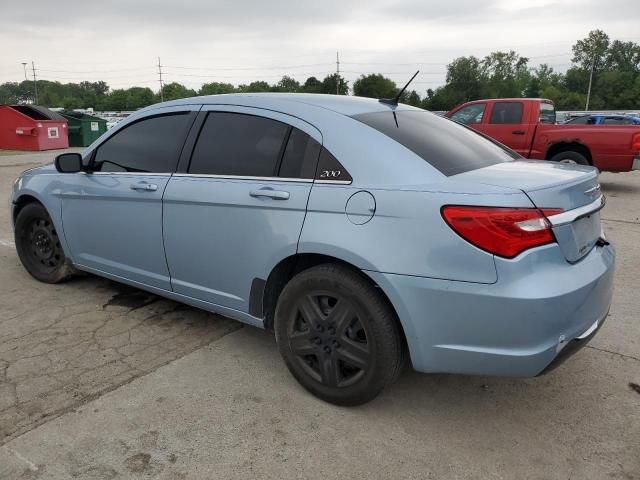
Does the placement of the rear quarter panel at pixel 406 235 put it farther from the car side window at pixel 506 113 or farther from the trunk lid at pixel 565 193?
the car side window at pixel 506 113

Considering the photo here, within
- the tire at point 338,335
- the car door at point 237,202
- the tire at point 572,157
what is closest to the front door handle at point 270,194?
the car door at point 237,202

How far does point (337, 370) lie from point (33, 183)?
3.27 m

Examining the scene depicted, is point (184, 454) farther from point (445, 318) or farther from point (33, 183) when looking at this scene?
point (33, 183)

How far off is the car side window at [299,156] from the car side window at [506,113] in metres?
8.80

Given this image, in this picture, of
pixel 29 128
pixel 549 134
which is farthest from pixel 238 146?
pixel 29 128

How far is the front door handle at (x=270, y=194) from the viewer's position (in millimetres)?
2811

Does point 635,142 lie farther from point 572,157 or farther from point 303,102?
point 303,102

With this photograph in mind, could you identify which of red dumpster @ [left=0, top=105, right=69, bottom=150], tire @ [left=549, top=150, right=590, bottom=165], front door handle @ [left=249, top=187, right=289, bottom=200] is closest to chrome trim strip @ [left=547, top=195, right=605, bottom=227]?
front door handle @ [left=249, top=187, right=289, bottom=200]

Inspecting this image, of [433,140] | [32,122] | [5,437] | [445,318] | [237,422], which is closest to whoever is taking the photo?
[445,318]

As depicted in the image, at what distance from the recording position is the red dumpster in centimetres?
1895

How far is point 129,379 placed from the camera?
307 cm

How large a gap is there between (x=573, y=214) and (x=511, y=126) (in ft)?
28.8

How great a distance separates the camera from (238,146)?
3.17 metres

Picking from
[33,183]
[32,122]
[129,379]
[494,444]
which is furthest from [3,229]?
[32,122]
